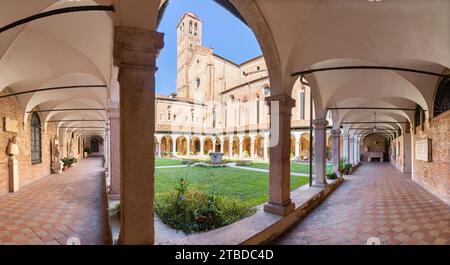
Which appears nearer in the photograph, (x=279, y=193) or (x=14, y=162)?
(x=279, y=193)

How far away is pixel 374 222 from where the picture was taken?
5.19 meters

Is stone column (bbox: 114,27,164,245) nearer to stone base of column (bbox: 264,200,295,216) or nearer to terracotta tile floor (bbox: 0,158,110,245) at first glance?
terracotta tile floor (bbox: 0,158,110,245)

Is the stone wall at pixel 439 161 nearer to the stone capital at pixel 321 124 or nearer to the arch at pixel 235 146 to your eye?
the stone capital at pixel 321 124

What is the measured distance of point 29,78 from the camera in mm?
7742

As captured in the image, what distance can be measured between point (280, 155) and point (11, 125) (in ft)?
33.9

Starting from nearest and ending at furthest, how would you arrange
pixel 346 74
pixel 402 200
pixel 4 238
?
1. pixel 4 238
2. pixel 402 200
3. pixel 346 74

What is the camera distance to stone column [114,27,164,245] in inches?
92.2

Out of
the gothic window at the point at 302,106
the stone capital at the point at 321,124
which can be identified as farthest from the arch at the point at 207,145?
the stone capital at the point at 321,124

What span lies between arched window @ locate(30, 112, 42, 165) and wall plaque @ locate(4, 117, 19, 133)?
272 centimetres

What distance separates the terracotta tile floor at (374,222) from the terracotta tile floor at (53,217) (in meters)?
3.90

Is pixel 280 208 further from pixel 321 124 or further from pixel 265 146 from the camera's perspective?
pixel 265 146
